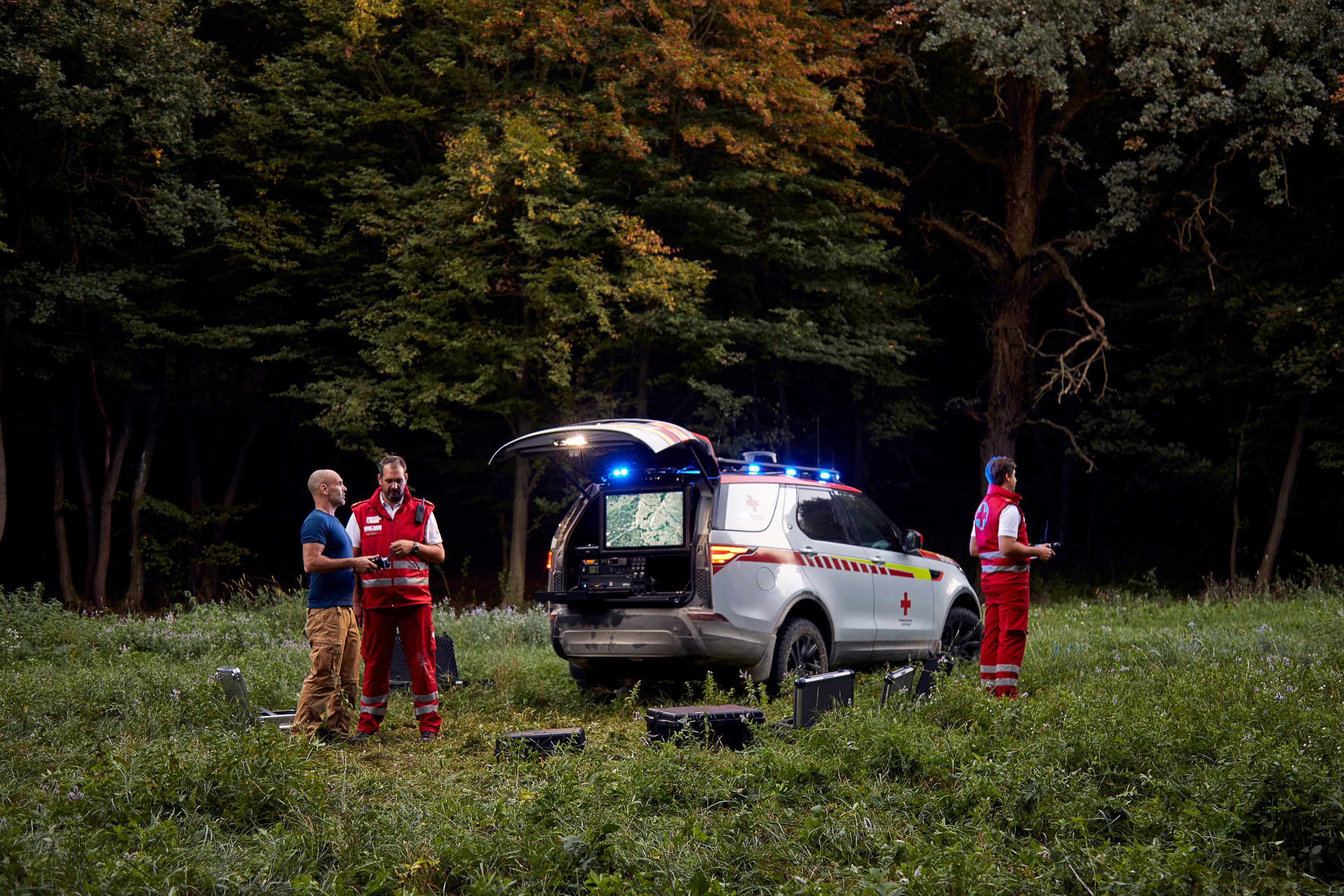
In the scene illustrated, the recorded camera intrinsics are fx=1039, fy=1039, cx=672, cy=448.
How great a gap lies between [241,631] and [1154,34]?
1570cm

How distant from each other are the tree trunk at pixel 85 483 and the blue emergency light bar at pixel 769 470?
1705 cm

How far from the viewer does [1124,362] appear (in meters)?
24.7

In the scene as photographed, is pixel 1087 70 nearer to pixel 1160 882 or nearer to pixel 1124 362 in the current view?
pixel 1124 362

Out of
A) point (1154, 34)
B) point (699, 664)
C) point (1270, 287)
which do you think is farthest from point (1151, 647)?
point (1270, 287)

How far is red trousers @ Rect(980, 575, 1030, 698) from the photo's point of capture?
301 inches

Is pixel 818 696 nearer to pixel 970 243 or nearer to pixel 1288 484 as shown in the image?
pixel 970 243

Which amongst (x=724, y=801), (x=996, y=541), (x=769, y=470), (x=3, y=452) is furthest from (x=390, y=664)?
(x=3, y=452)

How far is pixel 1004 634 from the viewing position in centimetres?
768

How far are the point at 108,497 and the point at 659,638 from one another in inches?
654

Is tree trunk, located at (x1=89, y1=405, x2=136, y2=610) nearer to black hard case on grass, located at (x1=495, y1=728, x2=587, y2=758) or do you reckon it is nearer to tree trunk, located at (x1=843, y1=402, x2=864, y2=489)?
tree trunk, located at (x1=843, y1=402, x2=864, y2=489)

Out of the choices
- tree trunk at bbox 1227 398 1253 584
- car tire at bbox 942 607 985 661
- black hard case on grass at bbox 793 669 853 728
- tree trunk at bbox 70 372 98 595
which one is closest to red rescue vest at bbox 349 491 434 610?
black hard case on grass at bbox 793 669 853 728

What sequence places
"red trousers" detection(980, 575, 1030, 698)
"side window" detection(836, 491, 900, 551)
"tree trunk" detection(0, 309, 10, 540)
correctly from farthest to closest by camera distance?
1. "tree trunk" detection(0, 309, 10, 540)
2. "side window" detection(836, 491, 900, 551)
3. "red trousers" detection(980, 575, 1030, 698)

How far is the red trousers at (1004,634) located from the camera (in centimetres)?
763

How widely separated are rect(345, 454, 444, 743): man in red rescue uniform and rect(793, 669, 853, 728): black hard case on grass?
2.43m
